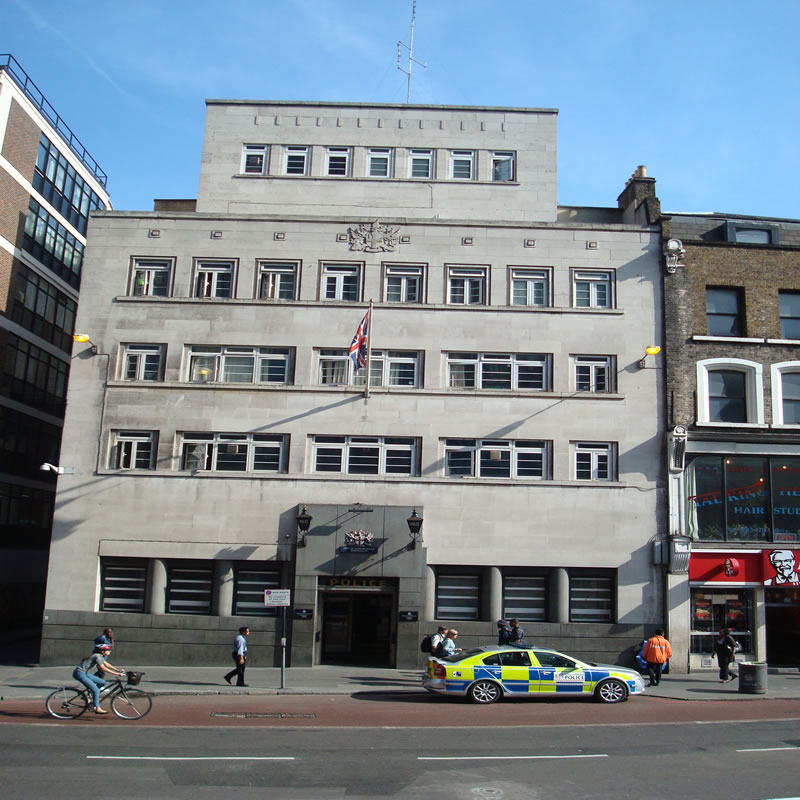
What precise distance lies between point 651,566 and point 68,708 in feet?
57.9

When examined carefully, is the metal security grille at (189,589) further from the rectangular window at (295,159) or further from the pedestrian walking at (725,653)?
the pedestrian walking at (725,653)

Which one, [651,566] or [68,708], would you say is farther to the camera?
[651,566]

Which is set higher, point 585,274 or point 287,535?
point 585,274

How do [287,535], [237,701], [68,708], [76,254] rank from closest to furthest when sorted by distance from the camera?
[68,708]
[237,701]
[287,535]
[76,254]

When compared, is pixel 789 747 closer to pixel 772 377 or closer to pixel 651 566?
pixel 651 566

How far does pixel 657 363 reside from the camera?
1071 inches

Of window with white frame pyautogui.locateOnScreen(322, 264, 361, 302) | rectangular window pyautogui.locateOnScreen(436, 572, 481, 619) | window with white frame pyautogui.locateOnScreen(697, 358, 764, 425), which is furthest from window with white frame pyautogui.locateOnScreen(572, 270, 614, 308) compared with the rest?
rectangular window pyautogui.locateOnScreen(436, 572, 481, 619)

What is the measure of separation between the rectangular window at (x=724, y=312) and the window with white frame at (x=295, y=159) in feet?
49.8

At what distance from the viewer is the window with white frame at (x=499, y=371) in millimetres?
27156

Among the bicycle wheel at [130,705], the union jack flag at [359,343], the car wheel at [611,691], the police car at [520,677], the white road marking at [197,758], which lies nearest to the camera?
Answer: the white road marking at [197,758]

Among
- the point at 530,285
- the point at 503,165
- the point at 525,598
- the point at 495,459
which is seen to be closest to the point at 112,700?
the point at 525,598

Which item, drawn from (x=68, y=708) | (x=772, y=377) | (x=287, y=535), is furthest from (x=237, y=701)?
(x=772, y=377)

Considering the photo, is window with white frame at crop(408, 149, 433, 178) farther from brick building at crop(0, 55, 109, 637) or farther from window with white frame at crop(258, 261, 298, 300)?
brick building at crop(0, 55, 109, 637)

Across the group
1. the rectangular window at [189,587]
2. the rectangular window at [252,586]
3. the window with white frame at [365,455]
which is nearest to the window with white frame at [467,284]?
the window with white frame at [365,455]
